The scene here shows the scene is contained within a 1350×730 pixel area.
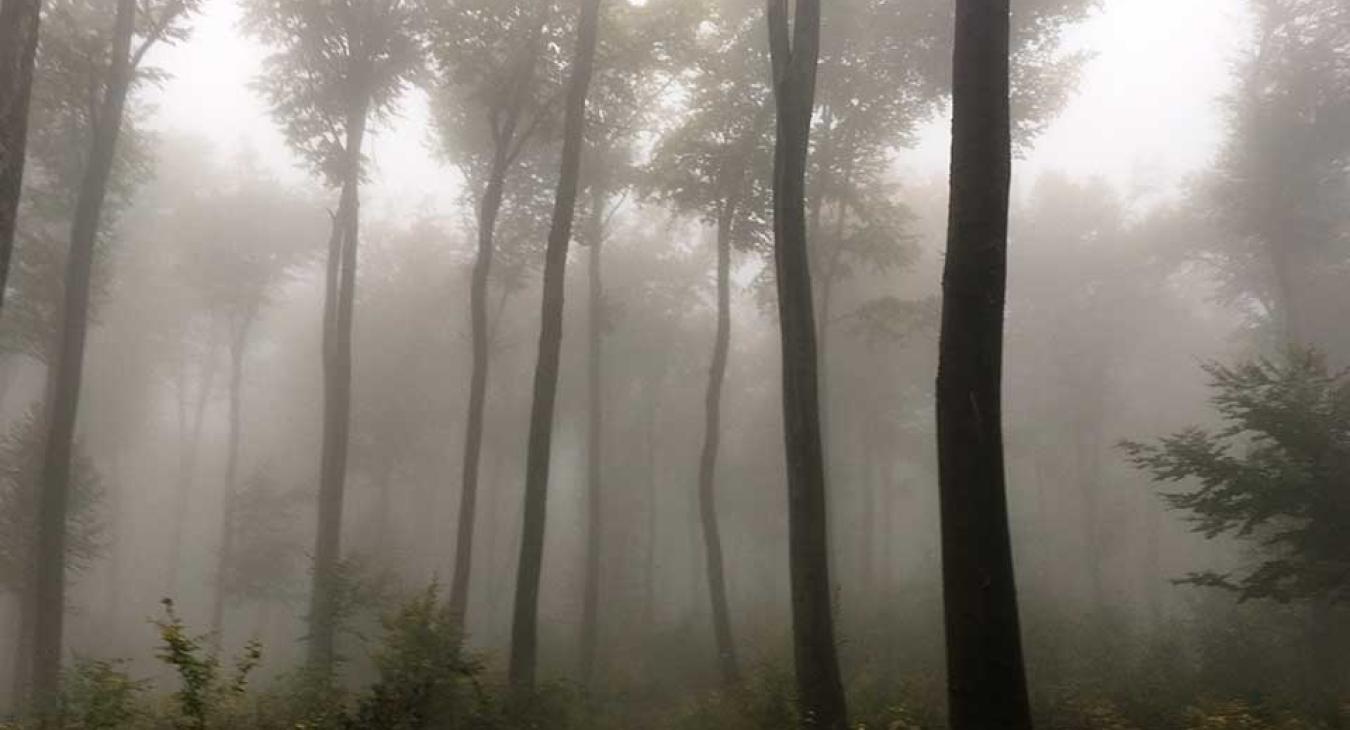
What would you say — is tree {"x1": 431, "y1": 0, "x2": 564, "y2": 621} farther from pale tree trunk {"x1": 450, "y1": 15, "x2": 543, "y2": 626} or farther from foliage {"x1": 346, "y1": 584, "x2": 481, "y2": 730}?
foliage {"x1": 346, "y1": 584, "x2": 481, "y2": 730}

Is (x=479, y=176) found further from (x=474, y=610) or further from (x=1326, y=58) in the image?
(x=474, y=610)

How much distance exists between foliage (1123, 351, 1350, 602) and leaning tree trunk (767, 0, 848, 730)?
526cm

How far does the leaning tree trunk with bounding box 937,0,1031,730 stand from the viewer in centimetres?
484

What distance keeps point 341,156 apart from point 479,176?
4224 mm

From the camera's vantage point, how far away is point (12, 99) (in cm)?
714

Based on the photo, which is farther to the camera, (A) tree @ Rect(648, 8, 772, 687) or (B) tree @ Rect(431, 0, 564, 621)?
(A) tree @ Rect(648, 8, 772, 687)

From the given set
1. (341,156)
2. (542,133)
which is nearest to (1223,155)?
(542,133)

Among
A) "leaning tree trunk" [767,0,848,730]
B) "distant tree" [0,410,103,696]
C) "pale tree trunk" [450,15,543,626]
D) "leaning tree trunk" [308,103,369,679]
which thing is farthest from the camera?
"distant tree" [0,410,103,696]

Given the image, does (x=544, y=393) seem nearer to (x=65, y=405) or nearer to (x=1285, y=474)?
(x=65, y=405)

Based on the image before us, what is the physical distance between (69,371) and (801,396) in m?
12.0

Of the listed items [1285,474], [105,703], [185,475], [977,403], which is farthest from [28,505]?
[1285,474]

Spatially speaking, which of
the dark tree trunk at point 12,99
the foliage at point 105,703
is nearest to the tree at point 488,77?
the foliage at point 105,703

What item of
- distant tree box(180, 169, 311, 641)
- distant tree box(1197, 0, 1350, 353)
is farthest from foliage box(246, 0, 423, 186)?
distant tree box(1197, 0, 1350, 353)

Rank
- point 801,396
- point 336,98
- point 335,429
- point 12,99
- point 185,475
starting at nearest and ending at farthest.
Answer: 1. point 12,99
2. point 801,396
3. point 335,429
4. point 336,98
5. point 185,475
